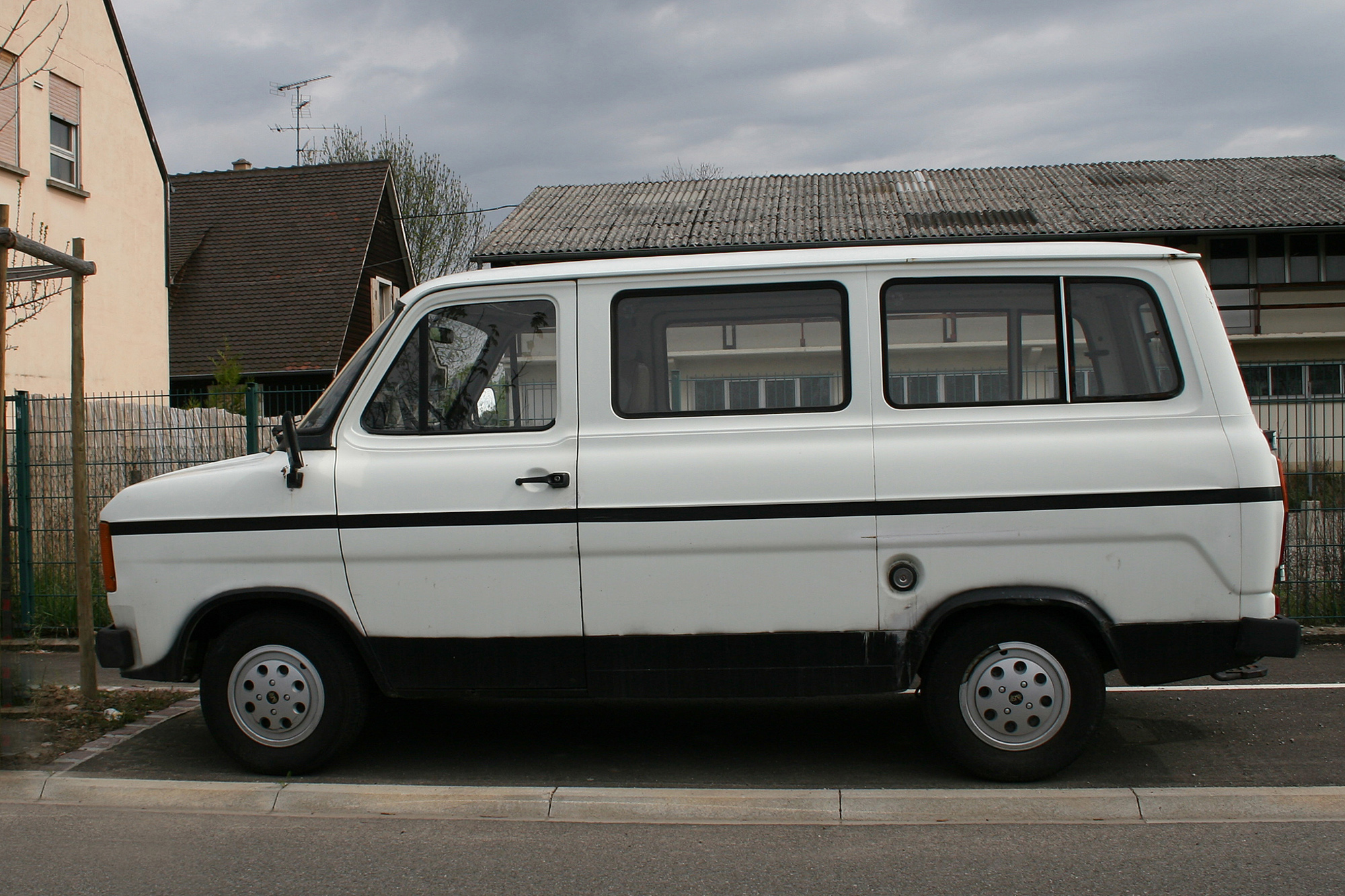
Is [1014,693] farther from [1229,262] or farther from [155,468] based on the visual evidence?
[1229,262]

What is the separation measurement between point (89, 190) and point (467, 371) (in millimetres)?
15250

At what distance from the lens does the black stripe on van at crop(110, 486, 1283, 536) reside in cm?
440

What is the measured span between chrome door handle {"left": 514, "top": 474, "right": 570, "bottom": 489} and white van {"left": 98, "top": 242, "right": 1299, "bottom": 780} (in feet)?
0.06

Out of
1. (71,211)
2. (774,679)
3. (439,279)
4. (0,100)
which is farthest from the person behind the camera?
(71,211)

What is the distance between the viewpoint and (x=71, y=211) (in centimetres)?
1677

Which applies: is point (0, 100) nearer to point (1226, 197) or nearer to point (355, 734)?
point (355, 734)

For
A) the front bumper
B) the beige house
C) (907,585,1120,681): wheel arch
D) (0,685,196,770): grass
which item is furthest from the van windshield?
the beige house

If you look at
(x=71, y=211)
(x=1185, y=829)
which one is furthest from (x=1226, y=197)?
(x=1185, y=829)

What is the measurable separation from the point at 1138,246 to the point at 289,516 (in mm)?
3766

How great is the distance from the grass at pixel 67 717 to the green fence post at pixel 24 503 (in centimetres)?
239

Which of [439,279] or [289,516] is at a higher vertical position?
[439,279]

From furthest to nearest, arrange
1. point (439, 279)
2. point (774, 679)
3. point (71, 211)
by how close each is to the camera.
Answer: point (71, 211), point (439, 279), point (774, 679)

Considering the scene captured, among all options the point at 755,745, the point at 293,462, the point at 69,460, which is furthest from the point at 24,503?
the point at 755,745

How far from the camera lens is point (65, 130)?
664 inches
